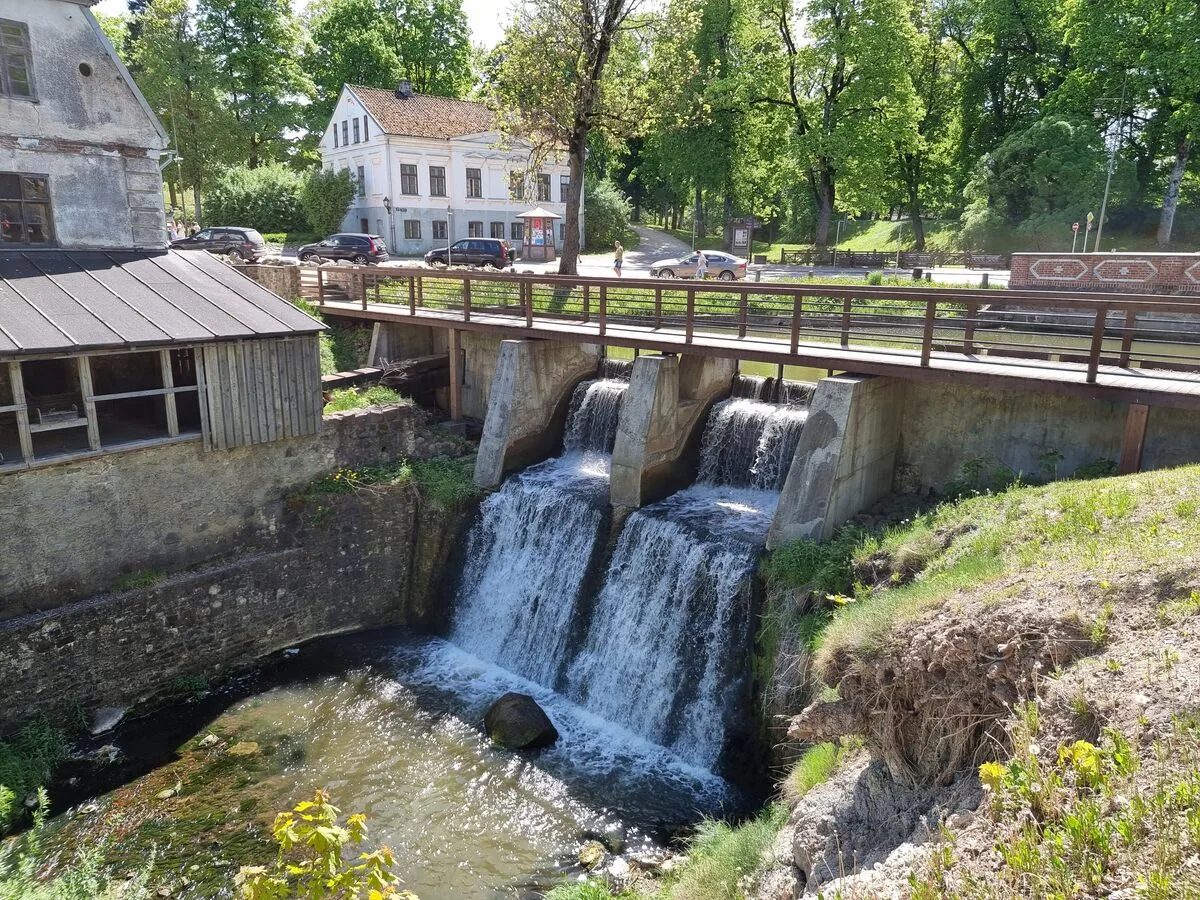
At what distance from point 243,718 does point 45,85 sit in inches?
470

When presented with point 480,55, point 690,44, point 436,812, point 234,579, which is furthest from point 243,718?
point 690,44

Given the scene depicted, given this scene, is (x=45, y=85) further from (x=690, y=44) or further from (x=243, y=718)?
(x=690, y=44)

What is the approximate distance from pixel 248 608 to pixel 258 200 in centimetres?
3466

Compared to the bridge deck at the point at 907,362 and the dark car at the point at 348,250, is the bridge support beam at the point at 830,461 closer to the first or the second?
the bridge deck at the point at 907,362

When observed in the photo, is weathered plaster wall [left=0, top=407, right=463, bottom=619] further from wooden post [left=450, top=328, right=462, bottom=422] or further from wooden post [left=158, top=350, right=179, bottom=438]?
wooden post [left=450, top=328, right=462, bottom=422]

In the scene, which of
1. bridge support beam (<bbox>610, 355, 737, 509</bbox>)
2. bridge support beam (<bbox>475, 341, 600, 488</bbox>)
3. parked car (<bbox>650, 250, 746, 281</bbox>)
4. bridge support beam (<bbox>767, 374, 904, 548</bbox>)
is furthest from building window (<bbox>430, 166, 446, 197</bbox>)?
bridge support beam (<bbox>767, 374, 904, 548</bbox>)

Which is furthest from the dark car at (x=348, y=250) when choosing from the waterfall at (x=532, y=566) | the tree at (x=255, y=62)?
the waterfall at (x=532, y=566)

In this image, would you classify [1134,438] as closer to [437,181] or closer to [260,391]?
[260,391]

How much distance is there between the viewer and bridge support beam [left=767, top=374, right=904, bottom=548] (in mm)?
11672

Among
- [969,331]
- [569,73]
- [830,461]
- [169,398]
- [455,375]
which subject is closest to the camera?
[830,461]

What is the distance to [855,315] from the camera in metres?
14.5

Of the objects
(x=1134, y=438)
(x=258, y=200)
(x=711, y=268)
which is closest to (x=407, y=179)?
(x=258, y=200)

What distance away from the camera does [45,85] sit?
48.1 ft

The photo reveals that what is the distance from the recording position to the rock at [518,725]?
38.0 ft
